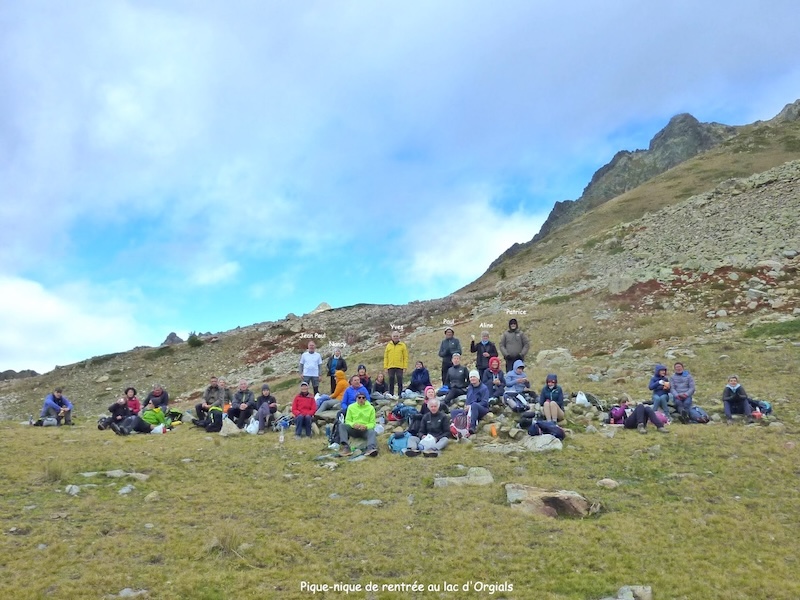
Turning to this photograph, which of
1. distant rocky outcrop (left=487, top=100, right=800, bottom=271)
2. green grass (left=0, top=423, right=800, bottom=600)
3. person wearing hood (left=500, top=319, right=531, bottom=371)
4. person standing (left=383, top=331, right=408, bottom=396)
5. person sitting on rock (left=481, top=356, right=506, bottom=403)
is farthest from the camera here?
distant rocky outcrop (left=487, top=100, right=800, bottom=271)

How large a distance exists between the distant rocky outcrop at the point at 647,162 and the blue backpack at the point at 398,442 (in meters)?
136

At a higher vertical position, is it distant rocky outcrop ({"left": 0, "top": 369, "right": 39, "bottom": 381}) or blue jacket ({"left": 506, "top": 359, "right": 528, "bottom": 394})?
distant rocky outcrop ({"left": 0, "top": 369, "right": 39, "bottom": 381})

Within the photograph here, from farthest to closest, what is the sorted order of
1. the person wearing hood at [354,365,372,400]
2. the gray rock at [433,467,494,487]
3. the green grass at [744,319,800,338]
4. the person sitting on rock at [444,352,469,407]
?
the green grass at [744,319,800,338]
the person wearing hood at [354,365,372,400]
the person sitting on rock at [444,352,469,407]
the gray rock at [433,467,494,487]


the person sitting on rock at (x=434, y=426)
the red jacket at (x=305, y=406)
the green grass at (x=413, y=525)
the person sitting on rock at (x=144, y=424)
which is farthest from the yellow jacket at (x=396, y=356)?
the person sitting on rock at (x=144, y=424)

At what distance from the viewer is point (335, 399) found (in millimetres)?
20391

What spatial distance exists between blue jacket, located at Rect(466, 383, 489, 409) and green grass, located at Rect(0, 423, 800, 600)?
9.38ft

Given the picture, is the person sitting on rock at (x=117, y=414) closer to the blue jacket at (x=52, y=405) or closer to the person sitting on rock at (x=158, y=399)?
the person sitting on rock at (x=158, y=399)

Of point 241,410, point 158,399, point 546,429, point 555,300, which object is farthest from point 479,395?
point 555,300

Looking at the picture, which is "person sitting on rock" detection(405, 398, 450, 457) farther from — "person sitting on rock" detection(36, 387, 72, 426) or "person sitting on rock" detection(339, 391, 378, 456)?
"person sitting on rock" detection(36, 387, 72, 426)

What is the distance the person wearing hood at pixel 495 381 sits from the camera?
60.1 feet

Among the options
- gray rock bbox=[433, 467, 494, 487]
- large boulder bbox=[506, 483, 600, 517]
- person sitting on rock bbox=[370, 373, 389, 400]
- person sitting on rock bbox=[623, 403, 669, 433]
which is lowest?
large boulder bbox=[506, 483, 600, 517]

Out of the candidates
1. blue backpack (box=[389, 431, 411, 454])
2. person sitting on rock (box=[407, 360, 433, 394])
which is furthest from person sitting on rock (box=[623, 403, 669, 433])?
person sitting on rock (box=[407, 360, 433, 394])

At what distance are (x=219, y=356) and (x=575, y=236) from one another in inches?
2578

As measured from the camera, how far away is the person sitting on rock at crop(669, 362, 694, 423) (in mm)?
16256
